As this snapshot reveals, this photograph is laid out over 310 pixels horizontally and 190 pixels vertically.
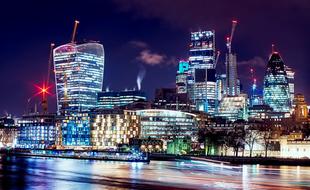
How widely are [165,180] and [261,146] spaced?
102 m

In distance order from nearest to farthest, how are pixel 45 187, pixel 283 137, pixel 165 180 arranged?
1. pixel 45 187
2. pixel 165 180
3. pixel 283 137

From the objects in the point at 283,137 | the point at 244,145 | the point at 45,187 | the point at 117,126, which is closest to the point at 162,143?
the point at 117,126

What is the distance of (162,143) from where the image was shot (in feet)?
607

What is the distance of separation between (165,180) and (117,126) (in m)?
139

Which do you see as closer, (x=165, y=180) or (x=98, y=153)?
(x=165, y=180)

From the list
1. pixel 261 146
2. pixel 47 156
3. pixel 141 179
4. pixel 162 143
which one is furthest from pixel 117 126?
pixel 141 179

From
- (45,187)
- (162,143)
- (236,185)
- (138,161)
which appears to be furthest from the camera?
(162,143)

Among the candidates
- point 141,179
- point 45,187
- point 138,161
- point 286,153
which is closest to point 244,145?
point 286,153

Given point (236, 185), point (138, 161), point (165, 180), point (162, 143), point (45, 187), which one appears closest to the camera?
point (45, 187)

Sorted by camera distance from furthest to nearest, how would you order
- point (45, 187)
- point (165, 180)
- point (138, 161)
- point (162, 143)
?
point (162, 143) → point (138, 161) → point (165, 180) → point (45, 187)

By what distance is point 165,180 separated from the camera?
61906mm

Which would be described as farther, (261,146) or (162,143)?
(162,143)

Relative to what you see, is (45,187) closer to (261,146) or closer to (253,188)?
(253,188)

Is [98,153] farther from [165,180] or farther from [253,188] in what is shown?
[253,188]
